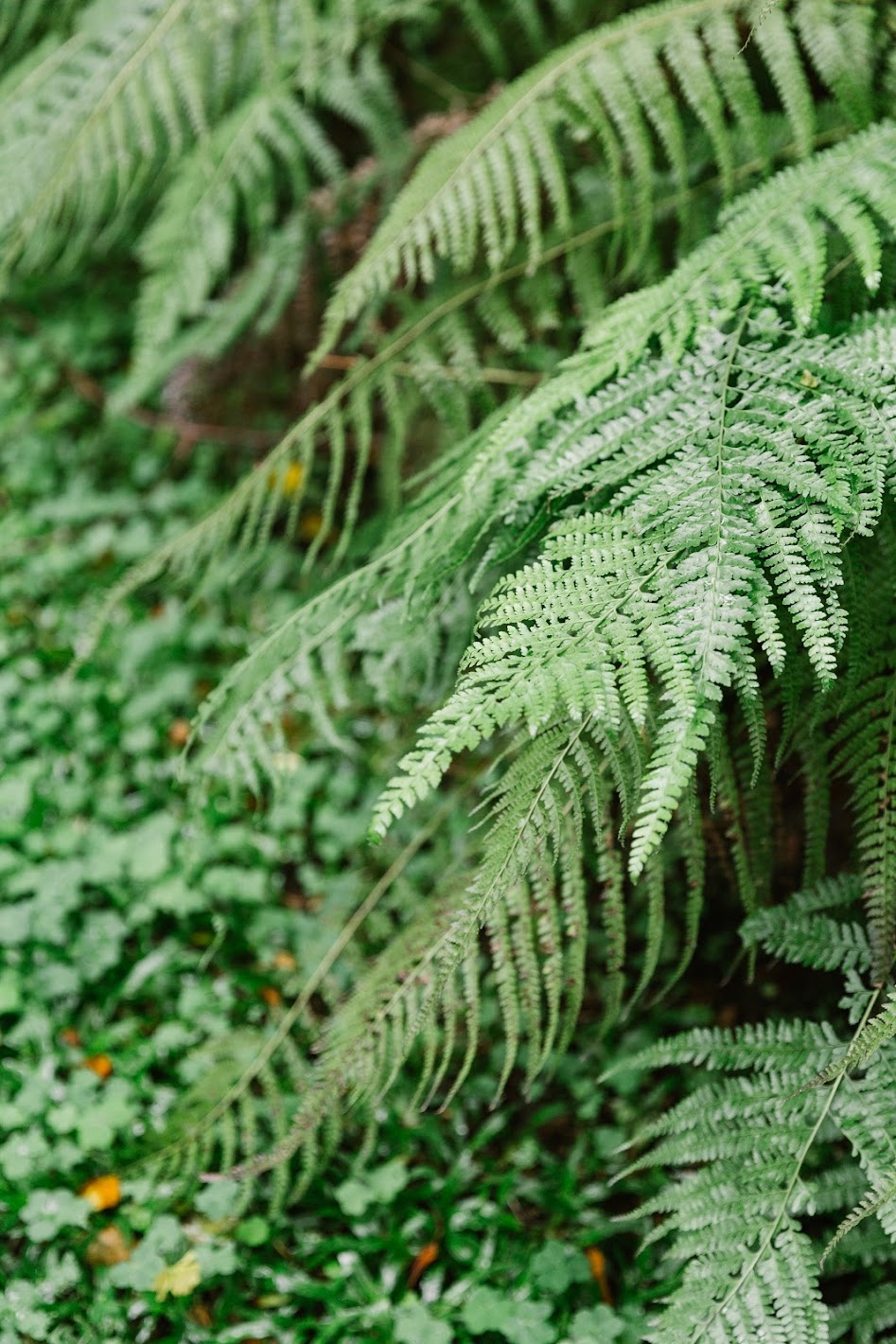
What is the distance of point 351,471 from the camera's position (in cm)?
312

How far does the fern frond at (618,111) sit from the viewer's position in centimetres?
186

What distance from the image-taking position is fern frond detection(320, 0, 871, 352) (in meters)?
1.86

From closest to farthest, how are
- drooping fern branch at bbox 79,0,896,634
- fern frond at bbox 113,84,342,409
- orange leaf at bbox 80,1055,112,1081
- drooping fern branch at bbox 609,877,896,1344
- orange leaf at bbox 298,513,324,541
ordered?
Answer: drooping fern branch at bbox 609,877,896,1344
drooping fern branch at bbox 79,0,896,634
orange leaf at bbox 80,1055,112,1081
fern frond at bbox 113,84,342,409
orange leaf at bbox 298,513,324,541

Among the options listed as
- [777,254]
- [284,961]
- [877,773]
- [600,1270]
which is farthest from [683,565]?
[284,961]

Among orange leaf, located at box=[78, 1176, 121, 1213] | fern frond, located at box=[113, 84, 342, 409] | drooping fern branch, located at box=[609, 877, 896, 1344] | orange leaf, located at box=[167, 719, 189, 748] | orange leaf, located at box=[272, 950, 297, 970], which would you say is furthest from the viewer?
orange leaf, located at box=[167, 719, 189, 748]

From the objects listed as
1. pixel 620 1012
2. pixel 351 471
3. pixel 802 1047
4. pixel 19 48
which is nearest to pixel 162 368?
pixel 351 471

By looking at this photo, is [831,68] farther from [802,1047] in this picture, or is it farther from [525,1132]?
[525,1132]

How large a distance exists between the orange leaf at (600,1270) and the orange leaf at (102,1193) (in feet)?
2.79

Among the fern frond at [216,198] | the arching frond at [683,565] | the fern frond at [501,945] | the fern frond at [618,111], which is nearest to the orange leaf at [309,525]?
the fern frond at [216,198]

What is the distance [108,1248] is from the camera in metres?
1.90

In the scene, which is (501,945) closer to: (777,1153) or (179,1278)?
(777,1153)

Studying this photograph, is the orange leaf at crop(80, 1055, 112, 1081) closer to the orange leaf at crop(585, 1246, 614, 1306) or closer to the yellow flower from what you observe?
the yellow flower

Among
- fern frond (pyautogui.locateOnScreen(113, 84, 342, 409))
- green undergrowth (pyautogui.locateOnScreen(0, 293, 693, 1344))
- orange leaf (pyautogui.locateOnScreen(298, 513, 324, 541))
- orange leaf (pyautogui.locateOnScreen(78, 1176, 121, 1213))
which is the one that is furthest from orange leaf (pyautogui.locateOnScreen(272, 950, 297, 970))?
fern frond (pyautogui.locateOnScreen(113, 84, 342, 409))

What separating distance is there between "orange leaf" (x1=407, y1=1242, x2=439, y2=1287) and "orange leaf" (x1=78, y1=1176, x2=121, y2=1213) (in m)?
0.55
